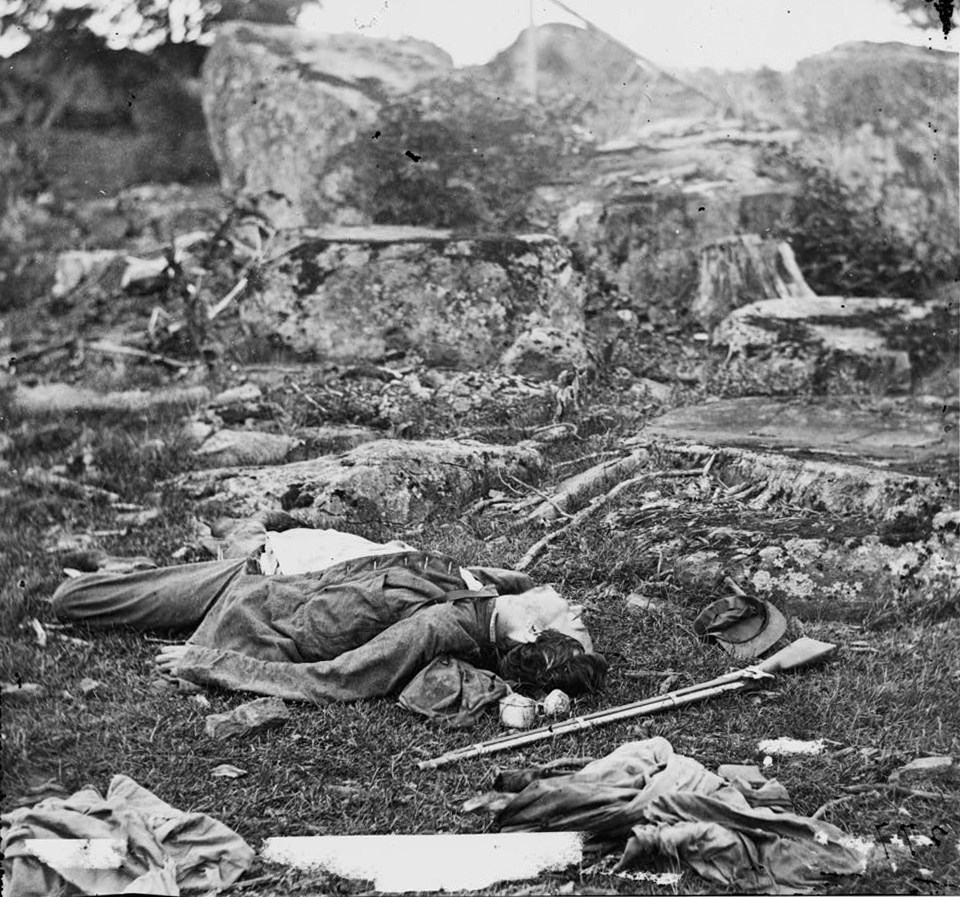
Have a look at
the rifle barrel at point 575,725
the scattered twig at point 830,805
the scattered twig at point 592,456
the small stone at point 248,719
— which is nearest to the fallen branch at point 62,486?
the small stone at point 248,719

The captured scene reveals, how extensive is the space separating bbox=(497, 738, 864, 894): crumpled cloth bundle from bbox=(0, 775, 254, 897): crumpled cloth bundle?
105 cm

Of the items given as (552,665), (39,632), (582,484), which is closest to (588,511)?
(582,484)

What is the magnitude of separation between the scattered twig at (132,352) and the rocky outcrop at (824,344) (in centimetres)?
267

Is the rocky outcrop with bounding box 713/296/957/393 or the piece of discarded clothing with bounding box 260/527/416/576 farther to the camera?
the rocky outcrop with bounding box 713/296/957/393

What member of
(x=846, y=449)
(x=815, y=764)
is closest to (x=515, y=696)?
(x=815, y=764)

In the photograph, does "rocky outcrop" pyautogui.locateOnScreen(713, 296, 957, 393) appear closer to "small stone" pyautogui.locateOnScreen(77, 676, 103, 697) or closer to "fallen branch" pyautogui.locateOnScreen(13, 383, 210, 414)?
"fallen branch" pyautogui.locateOnScreen(13, 383, 210, 414)

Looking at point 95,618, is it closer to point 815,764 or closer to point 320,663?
point 320,663

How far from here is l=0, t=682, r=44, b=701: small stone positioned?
15.0ft

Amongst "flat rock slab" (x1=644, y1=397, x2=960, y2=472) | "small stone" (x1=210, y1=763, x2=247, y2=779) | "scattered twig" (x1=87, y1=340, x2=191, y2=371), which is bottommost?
"small stone" (x1=210, y1=763, x2=247, y2=779)

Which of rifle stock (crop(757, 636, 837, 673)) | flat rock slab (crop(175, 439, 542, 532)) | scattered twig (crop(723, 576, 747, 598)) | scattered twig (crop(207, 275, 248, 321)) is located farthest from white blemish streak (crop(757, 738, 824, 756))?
scattered twig (crop(207, 275, 248, 321))

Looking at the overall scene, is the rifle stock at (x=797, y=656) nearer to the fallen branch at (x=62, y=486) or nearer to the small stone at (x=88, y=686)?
the small stone at (x=88, y=686)

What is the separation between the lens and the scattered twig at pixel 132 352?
536 centimetres

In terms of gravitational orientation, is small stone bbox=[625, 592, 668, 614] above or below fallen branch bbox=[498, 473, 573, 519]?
below

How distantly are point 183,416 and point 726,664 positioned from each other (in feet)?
9.10
